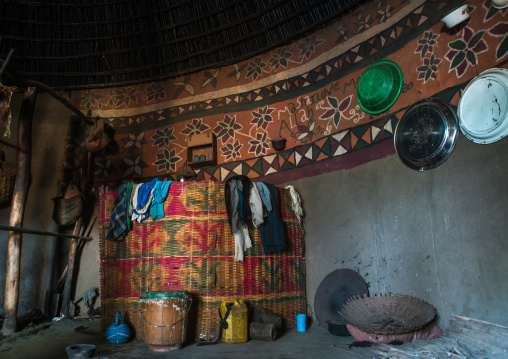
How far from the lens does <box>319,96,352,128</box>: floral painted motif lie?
18.0ft

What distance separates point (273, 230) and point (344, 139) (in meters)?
1.64

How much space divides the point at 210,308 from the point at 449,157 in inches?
127

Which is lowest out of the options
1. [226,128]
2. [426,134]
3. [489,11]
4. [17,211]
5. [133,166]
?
[17,211]

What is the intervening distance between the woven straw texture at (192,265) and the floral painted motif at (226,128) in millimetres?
1951

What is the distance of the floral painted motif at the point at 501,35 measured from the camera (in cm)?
367

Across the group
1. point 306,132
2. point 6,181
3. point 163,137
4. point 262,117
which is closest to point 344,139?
point 306,132

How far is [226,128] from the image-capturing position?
268 inches

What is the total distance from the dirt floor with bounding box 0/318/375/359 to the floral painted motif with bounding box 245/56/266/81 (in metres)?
4.27

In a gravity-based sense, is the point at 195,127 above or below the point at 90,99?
below

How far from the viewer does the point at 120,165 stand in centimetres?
727

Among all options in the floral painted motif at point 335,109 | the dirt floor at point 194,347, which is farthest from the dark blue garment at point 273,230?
the floral painted motif at point 335,109

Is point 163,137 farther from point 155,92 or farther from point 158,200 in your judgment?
point 158,200

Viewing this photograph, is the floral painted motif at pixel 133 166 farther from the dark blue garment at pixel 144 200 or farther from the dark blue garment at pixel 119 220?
the dark blue garment at pixel 144 200

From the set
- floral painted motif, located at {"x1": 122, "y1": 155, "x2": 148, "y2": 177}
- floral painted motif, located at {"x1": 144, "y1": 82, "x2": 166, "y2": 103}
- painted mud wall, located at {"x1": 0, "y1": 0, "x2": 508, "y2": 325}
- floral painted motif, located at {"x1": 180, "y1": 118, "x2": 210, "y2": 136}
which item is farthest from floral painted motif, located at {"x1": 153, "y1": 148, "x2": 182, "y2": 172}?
floral painted motif, located at {"x1": 144, "y1": 82, "x2": 166, "y2": 103}
